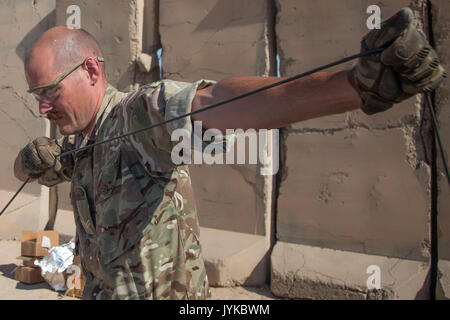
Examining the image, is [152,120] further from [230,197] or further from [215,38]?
[215,38]

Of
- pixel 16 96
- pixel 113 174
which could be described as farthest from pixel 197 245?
pixel 16 96

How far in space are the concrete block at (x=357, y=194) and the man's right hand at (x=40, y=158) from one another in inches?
68.8

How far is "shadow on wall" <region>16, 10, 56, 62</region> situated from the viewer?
13.4 feet

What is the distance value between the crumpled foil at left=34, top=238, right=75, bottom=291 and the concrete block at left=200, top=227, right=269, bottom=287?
110 centimetres

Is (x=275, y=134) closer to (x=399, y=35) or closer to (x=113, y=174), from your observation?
(x=113, y=174)

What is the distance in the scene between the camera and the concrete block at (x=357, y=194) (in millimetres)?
2391

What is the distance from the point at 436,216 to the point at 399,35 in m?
2.04

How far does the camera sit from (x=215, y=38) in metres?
3.04

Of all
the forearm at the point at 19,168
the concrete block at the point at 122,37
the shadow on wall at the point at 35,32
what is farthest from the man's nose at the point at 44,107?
the shadow on wall at the point at 35,32

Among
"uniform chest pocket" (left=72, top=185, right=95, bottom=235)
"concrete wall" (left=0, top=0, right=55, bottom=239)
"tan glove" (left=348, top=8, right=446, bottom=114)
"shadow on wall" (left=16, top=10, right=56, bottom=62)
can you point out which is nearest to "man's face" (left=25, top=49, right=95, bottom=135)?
"uniform chest pocket" (left=72, top=185, right=95, bottom=235)

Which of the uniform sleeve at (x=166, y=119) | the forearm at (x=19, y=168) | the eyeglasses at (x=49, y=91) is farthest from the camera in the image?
the forearm at (x=19, y=168)

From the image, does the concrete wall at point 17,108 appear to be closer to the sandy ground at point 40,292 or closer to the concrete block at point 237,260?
the sandy ground at point 40,292

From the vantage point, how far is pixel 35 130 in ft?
13.3

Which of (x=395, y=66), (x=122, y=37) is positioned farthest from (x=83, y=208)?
(x=122, y=37)
